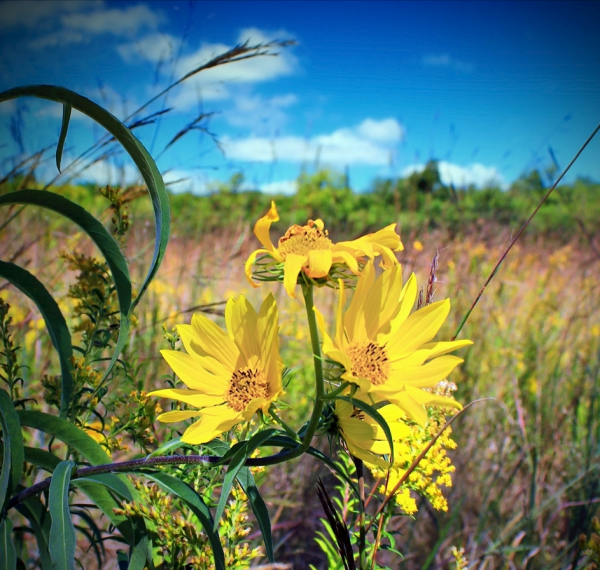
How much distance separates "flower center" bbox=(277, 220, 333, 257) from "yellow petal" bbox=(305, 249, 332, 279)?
5 cm

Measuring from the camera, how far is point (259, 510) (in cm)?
41

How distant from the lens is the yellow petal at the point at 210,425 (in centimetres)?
39

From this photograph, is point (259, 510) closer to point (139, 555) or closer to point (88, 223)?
point (139, 555)

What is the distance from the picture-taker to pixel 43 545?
0.55m

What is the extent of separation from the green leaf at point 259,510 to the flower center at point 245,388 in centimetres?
7

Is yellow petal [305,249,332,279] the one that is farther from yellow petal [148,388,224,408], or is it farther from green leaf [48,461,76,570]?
green leaf [48,461,76,570]

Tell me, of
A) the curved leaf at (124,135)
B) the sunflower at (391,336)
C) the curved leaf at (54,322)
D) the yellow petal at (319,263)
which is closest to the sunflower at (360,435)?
the sunflower at (391,336)

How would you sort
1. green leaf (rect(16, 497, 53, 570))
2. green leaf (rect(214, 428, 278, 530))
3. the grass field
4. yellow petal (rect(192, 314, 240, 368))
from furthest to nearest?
the grass field, green leaf (rect(16, 497, 53, 570)), yellow petal (rect(192, 314, 240, 368)), green leaf (rect(214, 428, 278, 530))

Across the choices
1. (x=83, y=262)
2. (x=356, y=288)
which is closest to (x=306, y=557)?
(x=83, y=262)

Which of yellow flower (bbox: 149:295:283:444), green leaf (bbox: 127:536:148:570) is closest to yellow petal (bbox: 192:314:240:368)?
yellow flower (bbox: 149:295:283:444)

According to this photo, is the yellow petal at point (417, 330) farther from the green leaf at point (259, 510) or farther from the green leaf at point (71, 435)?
the green leaf at point (71, 435)

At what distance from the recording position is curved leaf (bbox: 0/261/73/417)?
0.54m

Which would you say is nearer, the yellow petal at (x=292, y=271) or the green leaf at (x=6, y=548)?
the yellow petal at (x=292, y=271)

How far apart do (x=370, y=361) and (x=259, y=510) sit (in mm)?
167
